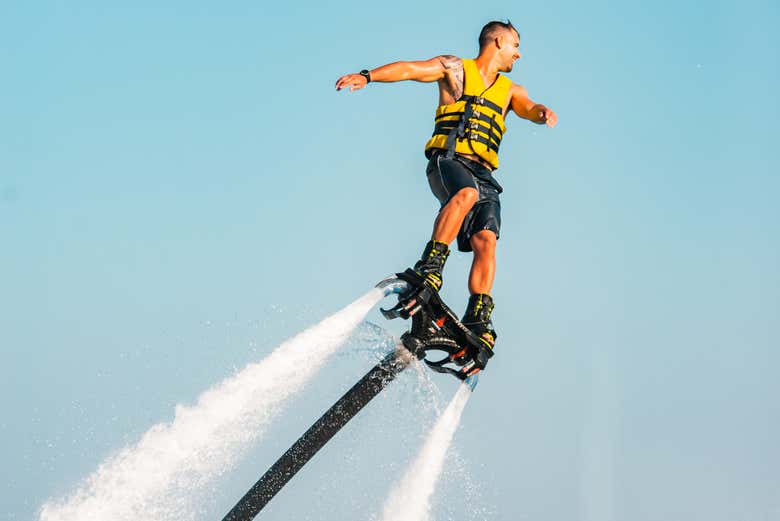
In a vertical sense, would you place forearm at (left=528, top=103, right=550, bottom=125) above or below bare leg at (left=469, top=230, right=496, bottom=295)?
above

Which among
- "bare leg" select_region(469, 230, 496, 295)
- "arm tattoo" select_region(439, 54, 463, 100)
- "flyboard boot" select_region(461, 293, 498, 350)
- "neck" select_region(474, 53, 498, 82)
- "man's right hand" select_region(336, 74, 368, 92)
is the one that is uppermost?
"neck" select_region(474, 53, 498, 82)

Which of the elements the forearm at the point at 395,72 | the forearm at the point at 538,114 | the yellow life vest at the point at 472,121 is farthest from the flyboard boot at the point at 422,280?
the forearm at the point at 538,114

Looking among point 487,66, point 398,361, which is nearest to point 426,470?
point 398,361

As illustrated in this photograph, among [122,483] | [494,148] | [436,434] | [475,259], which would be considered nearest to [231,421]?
[122,483]

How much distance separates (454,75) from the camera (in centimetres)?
1148

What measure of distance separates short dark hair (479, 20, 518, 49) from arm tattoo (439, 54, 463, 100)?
22.5 inches

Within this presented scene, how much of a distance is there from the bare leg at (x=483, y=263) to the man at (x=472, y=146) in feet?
0.04

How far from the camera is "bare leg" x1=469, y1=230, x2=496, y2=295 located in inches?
436

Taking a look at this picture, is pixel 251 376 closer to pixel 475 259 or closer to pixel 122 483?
pixel 122 483

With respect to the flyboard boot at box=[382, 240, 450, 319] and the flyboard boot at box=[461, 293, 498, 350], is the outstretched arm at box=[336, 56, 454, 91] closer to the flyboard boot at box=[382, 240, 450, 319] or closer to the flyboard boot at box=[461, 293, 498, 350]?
the flyboard boot at box=[382, 240, 450, 319]

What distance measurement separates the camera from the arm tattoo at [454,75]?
1144 cm

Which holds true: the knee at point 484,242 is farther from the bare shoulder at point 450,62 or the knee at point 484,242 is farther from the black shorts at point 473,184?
the bare shoulder at point 450,62

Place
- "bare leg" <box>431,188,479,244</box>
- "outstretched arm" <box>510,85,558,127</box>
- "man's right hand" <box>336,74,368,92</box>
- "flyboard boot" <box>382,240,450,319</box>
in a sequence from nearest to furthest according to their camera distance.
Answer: "man's right hand" <box>336,74,368,92</box> → "flyboard boot" <box>382,240,450,319</box> → "bare leg" <box>431,188,479,244</box> → "outstretched arm" <box>510,85,558,127</box>

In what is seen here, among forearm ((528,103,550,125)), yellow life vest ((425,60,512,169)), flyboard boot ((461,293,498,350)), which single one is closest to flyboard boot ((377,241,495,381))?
flyboard boot ((461,293,498,350))
